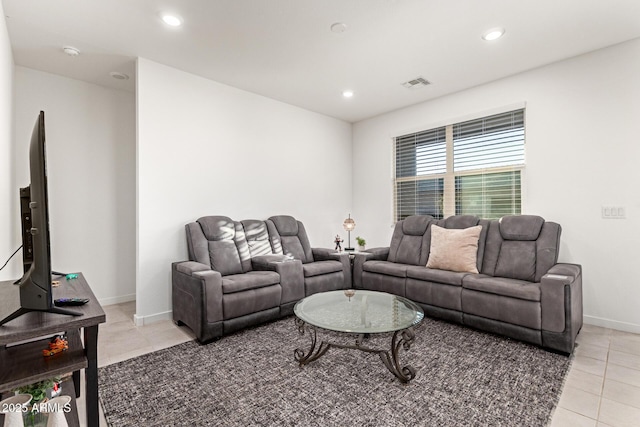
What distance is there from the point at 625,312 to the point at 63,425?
428 centimetres

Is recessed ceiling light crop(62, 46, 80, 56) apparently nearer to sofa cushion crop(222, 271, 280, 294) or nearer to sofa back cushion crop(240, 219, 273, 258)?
sofa back cushion crop(240, 219, 273, 258)

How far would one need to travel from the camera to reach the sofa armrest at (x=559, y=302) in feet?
8.12

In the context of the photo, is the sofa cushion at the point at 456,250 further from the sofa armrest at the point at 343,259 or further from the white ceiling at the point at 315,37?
the white ceiling at the point at 315,37

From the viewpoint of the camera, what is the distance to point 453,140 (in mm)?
4375

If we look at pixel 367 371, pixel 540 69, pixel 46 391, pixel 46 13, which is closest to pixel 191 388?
pixel 46 391

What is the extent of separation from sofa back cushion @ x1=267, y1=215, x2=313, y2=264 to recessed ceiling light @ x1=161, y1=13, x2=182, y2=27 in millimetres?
2318

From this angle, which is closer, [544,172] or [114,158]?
[544,172]

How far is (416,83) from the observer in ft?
13.1

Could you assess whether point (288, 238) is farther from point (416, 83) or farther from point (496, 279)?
point (416, 83)

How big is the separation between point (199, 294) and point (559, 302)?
2908 mm

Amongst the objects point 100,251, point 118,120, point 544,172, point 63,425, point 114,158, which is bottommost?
point 63,425

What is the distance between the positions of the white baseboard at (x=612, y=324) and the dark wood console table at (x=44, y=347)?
4137 millimetres

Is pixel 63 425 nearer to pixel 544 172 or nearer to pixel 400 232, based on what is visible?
pixel 400 232

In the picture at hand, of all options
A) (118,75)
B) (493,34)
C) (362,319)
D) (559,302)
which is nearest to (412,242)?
(559,302)
